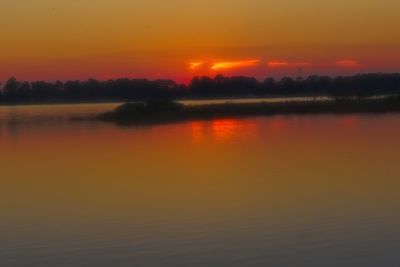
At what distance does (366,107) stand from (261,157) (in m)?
27.1

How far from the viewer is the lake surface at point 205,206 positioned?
7.47 metres

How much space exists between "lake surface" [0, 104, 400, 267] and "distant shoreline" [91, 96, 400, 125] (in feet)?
66.3

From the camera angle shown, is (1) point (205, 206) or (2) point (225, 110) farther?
(2) point (225, 110)

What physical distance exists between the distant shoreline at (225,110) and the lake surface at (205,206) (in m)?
20.2

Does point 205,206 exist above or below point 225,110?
above

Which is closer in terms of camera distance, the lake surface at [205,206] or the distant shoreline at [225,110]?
the lake surface at [205,206]

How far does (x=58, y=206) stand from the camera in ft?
34.0

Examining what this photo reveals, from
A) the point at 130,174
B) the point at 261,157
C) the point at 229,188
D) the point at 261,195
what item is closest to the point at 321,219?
the point at 261,195

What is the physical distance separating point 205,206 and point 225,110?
110 ft

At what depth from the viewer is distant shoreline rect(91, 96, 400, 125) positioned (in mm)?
38875

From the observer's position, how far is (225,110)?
4334cm

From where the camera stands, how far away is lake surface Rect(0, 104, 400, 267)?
24.5ft

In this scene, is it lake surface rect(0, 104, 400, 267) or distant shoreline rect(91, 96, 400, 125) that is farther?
distant shoreline rect(91, 96, 400, 125)

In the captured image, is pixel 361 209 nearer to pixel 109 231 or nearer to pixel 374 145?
pixel 109 231
